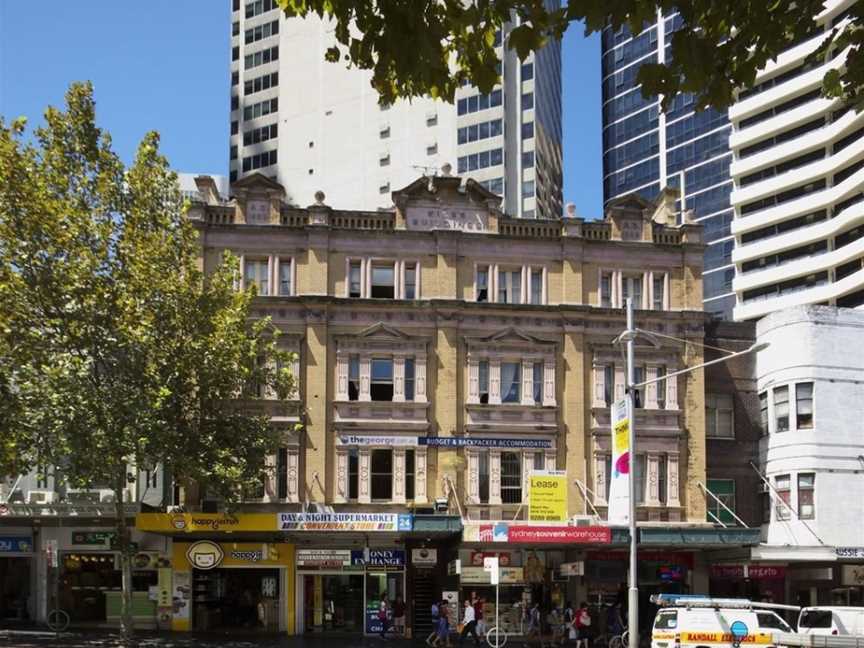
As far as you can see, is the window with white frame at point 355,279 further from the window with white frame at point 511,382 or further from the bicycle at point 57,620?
the bicycle at point 57,620

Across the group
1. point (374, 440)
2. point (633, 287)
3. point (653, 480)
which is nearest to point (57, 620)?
point (374, 440)

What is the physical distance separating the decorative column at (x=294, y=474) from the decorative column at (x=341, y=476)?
137 centimetres

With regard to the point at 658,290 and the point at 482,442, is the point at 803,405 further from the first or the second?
the point at 482,442

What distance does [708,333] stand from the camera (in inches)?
1849

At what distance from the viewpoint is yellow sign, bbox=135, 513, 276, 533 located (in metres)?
39.9

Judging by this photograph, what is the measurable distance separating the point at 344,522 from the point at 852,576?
18.8 meters

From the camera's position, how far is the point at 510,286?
45.2 metres

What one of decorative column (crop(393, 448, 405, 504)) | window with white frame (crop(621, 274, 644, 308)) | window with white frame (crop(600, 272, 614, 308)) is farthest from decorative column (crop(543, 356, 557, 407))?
decorative column (crop(393, 448, 405, 504))

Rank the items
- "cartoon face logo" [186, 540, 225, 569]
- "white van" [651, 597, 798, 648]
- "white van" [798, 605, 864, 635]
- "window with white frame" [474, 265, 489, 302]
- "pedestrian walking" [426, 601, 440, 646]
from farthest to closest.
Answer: "window with white frame" [474, 265, 489, 302], "cartoon face logo" [186, 540, 225, 569], "pedestrian walking" [426, 601, 440, 646], "white van" [798, 605, 864, 635], "white van" [651, 597, 798, 648]

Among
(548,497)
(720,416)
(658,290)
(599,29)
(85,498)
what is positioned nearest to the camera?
(599,29)

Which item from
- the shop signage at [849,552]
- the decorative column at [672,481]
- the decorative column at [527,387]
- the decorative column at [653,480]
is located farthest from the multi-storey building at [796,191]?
the decorative column at [527,387]

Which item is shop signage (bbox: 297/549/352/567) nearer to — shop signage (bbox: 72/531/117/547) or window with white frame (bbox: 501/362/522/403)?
shop signage (bbox: 72/531/117/547)

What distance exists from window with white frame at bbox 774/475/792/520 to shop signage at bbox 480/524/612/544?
26.9 feet

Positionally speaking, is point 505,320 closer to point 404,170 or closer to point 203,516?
point 203,516
